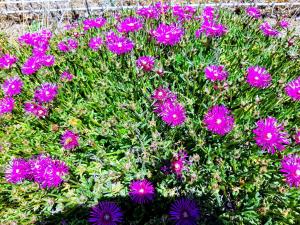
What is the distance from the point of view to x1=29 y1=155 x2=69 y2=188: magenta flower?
2.21 meters

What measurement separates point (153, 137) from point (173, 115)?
0.24 m

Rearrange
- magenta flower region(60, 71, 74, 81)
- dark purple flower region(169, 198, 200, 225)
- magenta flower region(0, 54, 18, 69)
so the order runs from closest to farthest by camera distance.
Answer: dark purple flower region(169, 198, 200, 225) → magenta flower region(60, 71, 74, 81) → magenta flower region(0, 54, 18, 69)

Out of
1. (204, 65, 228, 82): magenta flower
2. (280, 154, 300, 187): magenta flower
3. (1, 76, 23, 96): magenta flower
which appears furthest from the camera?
(1, 76, 23, 96): magenta flower

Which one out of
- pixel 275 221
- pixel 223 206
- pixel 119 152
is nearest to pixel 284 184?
pixel 275 221

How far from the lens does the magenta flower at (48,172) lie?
2.21 meters

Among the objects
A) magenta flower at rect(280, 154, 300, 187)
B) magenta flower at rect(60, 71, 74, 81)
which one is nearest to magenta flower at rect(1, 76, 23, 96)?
magenta flower at rect(60, 71, 74, 81)

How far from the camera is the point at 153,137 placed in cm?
236

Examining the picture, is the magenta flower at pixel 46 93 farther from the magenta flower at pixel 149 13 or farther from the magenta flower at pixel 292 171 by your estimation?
the magenta flower at pixel 292 171

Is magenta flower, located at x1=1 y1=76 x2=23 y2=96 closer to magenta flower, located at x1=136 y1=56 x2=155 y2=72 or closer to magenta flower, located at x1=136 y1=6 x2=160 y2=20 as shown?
magenta flower, located at x1=136 y1=56 x2=155 y2=72

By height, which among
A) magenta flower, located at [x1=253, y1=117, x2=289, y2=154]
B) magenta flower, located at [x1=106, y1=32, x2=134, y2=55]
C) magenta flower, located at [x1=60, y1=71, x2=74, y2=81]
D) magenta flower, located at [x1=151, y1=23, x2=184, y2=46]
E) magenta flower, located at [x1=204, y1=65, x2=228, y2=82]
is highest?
magenta flower, located at [x1=151, y1=23, x2=184, y2=46]

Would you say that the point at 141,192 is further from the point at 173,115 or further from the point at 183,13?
the point at 183,13

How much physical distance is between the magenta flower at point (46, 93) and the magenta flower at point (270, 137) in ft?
5.79

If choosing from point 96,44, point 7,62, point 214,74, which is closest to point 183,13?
point 96,44

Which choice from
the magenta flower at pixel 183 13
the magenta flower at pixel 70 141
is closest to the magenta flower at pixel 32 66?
the magenta flower at pixel 70 141
